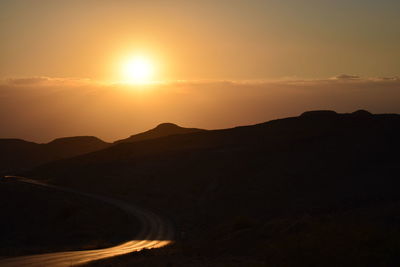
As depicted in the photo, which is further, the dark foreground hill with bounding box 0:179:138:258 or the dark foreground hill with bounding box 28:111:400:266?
the dark foreground hill with bounding box 0:179:138:258

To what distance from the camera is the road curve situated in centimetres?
3219

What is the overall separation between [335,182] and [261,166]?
14.2 m

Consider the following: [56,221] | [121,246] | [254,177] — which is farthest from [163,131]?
[121,246]

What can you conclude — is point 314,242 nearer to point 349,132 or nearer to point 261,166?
point 261,166

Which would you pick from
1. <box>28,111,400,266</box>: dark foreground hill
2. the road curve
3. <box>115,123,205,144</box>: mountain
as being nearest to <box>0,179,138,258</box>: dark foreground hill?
the road curve

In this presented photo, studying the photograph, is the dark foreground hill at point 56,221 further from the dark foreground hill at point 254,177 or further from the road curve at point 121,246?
the dark foreground hill at point 254,177

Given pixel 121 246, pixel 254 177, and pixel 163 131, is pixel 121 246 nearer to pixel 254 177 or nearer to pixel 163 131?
pixel 254 177

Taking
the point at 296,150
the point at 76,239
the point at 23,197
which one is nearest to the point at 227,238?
the point at 76,239

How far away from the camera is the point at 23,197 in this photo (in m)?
71.1

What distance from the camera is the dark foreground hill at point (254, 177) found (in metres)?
42.6

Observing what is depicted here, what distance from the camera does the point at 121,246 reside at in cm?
4653

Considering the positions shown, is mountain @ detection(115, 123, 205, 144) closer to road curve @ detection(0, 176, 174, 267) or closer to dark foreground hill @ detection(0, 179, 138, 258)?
road curve @ detection(0, 176, 174, 267)

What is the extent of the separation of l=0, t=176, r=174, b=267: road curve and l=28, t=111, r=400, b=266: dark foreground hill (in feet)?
8.48

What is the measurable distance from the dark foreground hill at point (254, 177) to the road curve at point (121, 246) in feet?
8.48
